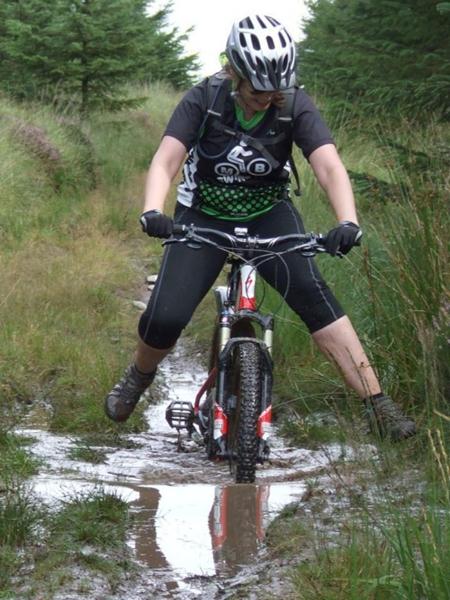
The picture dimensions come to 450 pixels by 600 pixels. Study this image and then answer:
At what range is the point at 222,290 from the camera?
543 cm

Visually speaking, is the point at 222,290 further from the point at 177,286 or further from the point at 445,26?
the point at 445,26

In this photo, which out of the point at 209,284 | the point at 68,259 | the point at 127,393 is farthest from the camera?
the point at 68,259

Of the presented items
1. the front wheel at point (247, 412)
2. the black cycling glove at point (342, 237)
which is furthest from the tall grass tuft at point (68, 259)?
the black cycling glove at point (342, 237)

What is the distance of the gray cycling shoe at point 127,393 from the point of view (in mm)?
5832

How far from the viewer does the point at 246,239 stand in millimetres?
5051

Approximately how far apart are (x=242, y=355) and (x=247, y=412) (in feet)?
0.85

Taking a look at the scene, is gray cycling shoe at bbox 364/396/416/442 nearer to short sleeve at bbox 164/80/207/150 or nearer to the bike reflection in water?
the bike reflection in water

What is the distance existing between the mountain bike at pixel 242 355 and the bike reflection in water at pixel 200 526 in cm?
20

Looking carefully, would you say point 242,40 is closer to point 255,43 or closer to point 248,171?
point 255,43

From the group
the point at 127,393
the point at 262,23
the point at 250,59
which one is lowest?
the point at 127,393

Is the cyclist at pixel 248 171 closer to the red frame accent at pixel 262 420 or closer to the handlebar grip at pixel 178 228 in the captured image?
the handlebar grip at pixel 178 228

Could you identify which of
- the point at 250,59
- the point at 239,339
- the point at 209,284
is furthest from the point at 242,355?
the point at 250,59

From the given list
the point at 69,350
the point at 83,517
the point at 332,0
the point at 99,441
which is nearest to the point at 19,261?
the point at 69,350

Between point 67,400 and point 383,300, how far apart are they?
193 centimetres
